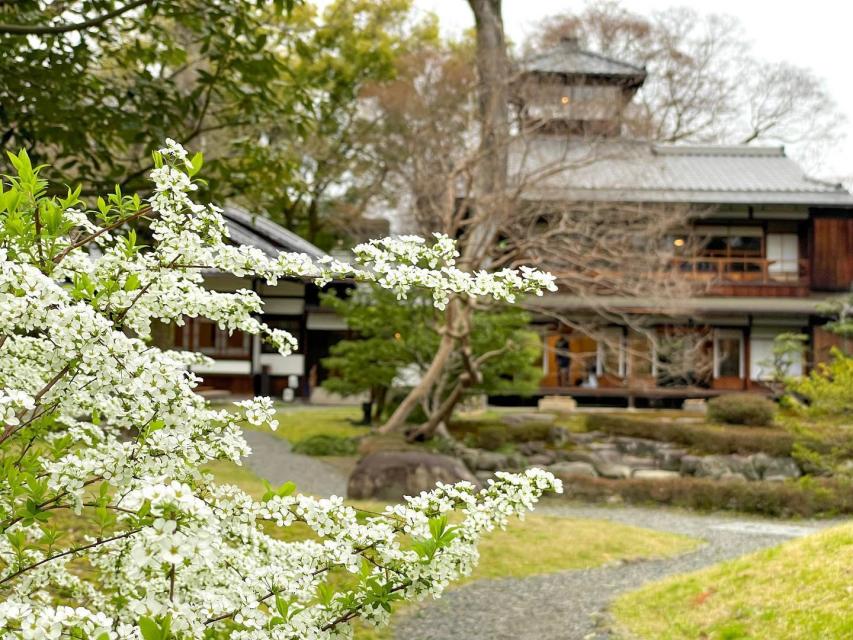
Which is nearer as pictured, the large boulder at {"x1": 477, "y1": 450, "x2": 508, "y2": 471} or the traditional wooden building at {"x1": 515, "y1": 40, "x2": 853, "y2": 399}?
the large boulder at {"x1": 477, "y1": 450, "x2": 508, "y2": 471}

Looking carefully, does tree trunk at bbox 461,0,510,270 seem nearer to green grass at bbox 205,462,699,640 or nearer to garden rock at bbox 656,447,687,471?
green grass at bbox 205,462,699,640

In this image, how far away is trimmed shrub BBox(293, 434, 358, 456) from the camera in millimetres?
16328

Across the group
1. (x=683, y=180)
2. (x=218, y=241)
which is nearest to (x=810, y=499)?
(x=218, y=241)

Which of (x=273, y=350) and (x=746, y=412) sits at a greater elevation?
(x=273, y=350)

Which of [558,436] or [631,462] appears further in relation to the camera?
[558,436]

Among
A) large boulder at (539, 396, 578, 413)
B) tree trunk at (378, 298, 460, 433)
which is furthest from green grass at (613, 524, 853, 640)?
large boulder at (539, 396, 578, 413)

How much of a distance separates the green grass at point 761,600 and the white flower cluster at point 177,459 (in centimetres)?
305

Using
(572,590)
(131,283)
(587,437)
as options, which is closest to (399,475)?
(572,590)

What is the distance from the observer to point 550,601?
7469 millimetres

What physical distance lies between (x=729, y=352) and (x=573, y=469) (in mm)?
12444

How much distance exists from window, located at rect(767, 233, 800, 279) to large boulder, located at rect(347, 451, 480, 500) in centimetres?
1802

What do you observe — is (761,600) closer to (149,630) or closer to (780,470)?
(149,630)

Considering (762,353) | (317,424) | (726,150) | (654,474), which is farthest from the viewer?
(726,150)

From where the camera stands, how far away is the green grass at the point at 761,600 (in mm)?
5227
